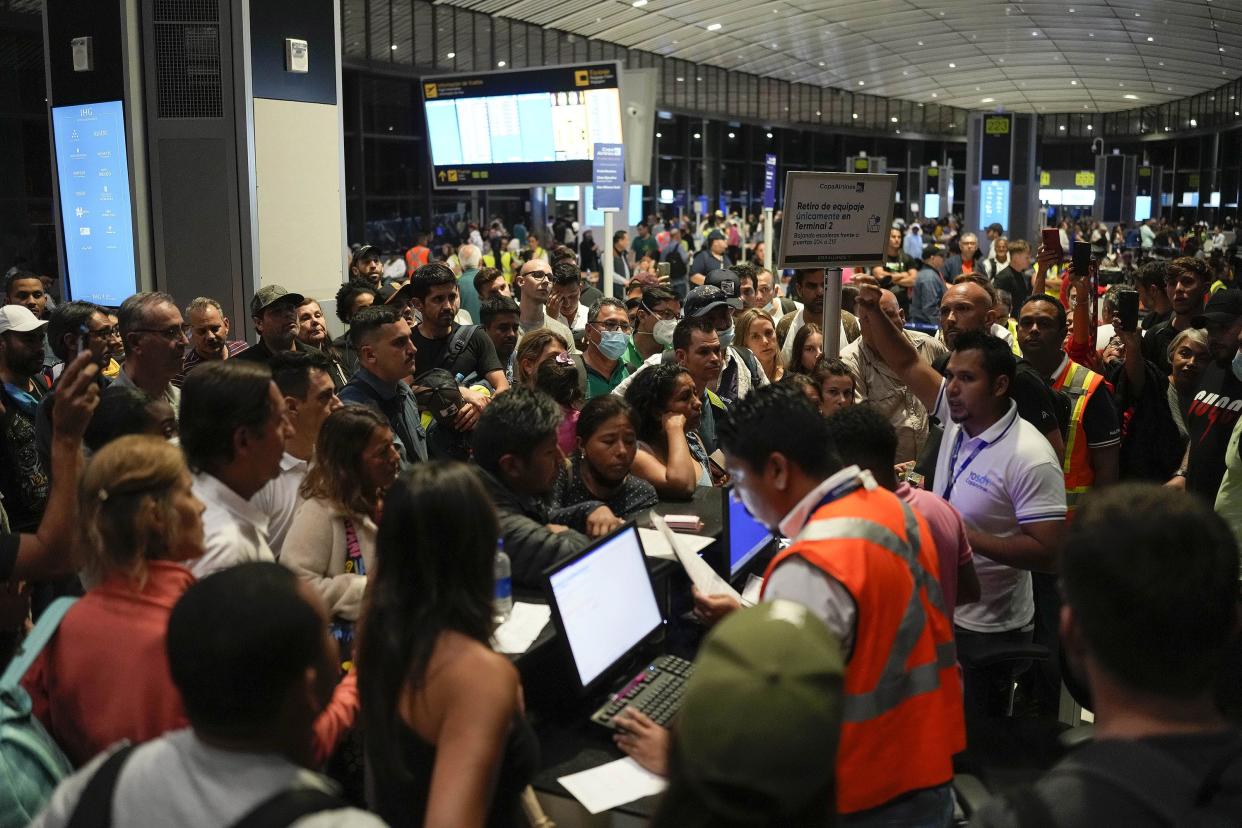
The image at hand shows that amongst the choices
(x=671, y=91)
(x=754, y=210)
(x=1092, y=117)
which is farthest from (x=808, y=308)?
(x=1092, y=117)

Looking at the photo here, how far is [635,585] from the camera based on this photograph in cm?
296

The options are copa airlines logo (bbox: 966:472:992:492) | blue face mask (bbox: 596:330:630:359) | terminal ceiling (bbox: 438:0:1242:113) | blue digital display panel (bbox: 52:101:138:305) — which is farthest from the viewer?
terminal ceiling (bbox: 438:0:1242:113)

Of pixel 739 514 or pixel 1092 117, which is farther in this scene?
pixel 1092 117

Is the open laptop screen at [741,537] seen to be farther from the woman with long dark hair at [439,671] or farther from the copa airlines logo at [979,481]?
the woman with long dark hair at [439,671]

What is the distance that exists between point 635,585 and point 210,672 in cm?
151

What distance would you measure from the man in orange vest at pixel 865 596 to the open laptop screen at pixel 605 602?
20.1 inches

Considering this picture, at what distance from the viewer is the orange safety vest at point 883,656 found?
2164 millimetres

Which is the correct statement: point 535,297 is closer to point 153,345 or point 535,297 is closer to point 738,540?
point 153,345

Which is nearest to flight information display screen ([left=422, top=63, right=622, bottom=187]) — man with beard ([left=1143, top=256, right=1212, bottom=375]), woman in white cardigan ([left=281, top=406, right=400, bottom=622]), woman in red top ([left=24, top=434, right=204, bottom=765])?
man with beard ([left=1143, top=256, right=1212, bottom=375])

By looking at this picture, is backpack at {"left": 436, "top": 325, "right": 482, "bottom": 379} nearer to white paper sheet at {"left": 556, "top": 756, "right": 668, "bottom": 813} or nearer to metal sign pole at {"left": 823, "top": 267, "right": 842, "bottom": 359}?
metal sign pole at {"left": 823, "top": 267, "right": 842, "bottom": 359}

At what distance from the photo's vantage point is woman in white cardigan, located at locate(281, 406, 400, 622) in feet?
9.51

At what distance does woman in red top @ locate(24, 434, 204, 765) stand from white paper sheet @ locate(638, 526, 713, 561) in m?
1.36

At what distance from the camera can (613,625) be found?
2824 mm

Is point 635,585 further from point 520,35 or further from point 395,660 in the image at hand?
point 520,35
